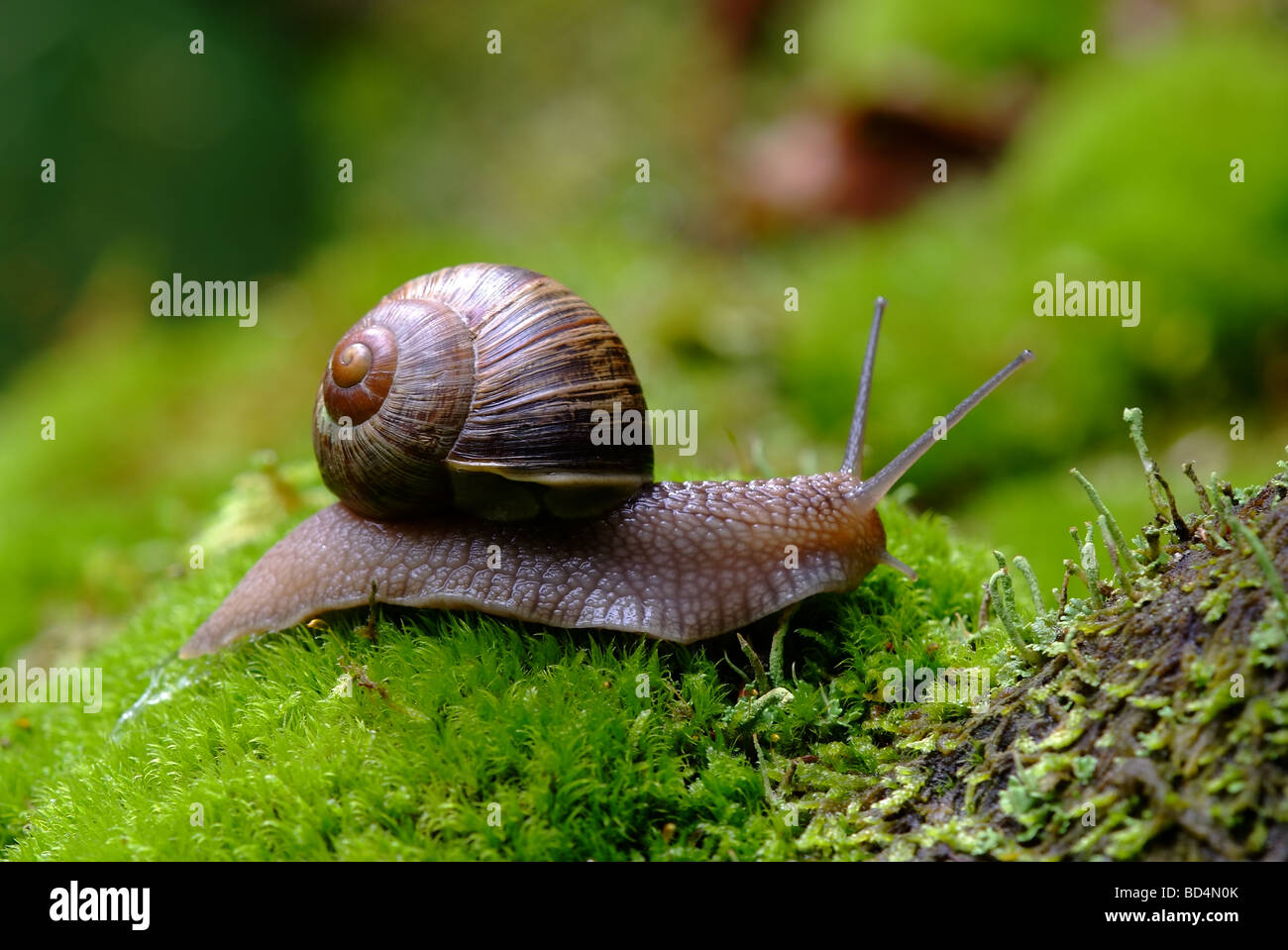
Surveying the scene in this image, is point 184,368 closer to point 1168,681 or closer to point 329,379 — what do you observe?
point 329,379

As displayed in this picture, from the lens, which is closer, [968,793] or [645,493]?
[968,793]

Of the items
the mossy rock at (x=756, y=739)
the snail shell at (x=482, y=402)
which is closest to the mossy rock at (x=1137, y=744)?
the mossy rock at (x=756, y=739)

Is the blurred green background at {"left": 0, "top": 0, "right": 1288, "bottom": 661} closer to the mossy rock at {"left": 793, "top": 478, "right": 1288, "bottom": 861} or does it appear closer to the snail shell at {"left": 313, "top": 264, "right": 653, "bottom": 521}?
the snail shell at {"left": 313, "top": 264, "right": 653, "bottom": 521}

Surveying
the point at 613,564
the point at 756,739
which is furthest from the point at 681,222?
the point at 756,739

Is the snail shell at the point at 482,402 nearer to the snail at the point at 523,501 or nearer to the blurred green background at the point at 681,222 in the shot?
the snail at the point at 523,501

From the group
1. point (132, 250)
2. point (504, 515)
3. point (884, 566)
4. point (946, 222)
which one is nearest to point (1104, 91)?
point (946, 222)
